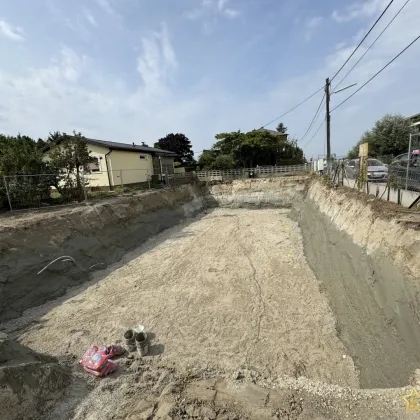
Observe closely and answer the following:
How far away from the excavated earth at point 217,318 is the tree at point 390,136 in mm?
20923

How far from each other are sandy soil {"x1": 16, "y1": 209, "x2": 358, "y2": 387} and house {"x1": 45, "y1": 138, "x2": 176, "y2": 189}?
9641 mm

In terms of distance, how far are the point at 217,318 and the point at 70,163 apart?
41.6ft

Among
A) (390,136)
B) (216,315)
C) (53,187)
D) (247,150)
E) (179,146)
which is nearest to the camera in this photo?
(216,315)

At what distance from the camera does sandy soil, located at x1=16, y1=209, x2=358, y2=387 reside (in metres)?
5.38

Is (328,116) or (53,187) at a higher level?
(328,116)

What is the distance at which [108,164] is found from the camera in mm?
19094

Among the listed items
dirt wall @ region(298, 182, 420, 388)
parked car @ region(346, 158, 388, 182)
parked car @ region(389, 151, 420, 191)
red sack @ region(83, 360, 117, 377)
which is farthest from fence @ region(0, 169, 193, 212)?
parked car @ region(389, 151, 420, 191)

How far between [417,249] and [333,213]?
672 cm

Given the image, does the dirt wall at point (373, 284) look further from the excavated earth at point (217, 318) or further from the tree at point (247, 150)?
the tree at point (247, 150)

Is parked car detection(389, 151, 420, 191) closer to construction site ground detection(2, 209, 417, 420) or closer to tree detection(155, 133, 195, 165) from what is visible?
construction site ground detection(2, 209, 417, 420)

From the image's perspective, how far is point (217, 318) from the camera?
6809mm

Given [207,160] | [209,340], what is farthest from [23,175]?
[207,160]

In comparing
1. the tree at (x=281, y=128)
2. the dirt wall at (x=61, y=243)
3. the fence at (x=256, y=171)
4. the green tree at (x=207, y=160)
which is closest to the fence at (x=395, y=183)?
the dirt wall at (x=61, y=243)

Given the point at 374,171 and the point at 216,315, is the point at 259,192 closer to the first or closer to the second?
the point at 374,171
